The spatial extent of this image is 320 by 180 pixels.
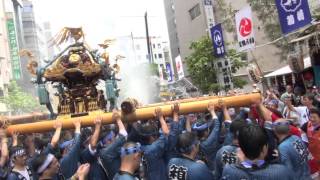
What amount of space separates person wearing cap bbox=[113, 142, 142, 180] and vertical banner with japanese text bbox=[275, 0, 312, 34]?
707 centimetres

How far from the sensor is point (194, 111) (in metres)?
5.45

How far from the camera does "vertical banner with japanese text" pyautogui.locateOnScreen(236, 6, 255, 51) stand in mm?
11930

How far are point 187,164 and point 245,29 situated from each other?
28.1 ft

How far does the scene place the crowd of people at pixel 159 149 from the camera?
417 cm

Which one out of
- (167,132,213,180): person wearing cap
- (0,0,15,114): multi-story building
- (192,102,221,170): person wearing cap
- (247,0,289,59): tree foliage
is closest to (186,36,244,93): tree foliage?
(247,0,289,59): tree foliage

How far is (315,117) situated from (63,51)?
5.64 meters

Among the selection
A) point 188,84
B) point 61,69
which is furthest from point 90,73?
point 188,84

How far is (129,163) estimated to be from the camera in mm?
3758

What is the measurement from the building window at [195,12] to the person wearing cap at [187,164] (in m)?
35.9

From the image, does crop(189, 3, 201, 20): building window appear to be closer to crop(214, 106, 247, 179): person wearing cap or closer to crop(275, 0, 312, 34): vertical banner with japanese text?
crop(275, 0, 312, 34): vertical banner with japanese text

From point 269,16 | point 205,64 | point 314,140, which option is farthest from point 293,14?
point 205,64

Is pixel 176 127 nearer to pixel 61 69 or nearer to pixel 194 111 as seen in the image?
pixel 194 111

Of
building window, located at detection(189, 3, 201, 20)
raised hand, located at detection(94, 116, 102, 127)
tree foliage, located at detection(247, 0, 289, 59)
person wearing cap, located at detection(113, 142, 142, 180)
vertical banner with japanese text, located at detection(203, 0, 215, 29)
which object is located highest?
building window, located at detection(189, 3, 201, 20)

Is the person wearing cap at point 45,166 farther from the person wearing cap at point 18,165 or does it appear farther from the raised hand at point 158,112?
the raised hand at point 158,112
